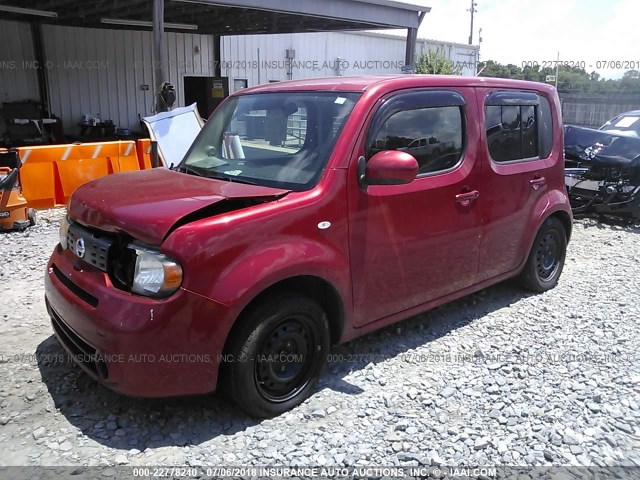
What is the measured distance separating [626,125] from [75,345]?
1184 centimetres

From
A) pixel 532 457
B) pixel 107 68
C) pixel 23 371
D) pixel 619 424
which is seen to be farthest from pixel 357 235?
pixel 107 68

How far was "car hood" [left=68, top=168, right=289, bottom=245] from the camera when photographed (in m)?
2.78

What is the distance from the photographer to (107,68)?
15.6 metres

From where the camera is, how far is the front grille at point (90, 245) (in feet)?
9.68

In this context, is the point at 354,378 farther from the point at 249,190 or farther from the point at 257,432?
the point at 249,190

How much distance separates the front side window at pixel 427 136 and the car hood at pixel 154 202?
88 centimetres

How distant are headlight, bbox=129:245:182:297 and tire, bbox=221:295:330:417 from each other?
46 centimetres

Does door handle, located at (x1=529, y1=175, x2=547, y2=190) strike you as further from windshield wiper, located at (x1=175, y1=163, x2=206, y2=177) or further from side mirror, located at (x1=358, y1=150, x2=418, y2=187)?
windshield wiper, located at (x1=175, y1=163, x2=206, y2=177)

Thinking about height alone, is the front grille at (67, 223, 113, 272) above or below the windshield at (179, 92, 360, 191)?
below

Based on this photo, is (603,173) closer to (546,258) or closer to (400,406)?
→ (546,258)

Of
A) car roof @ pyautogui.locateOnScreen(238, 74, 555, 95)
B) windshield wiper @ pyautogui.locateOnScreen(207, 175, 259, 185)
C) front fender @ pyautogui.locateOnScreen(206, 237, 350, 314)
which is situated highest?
car roof @ pyautogui.locateOnScreen(238, 74, 555, 95)

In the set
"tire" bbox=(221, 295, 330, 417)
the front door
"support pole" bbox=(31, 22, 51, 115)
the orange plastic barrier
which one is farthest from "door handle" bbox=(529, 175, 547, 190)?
"support pole" bbox=(31, 22, 51, 115)

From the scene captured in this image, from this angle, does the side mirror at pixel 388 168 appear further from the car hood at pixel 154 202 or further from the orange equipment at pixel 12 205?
the orange equipment at pixel 12 205

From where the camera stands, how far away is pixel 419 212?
147 inches
